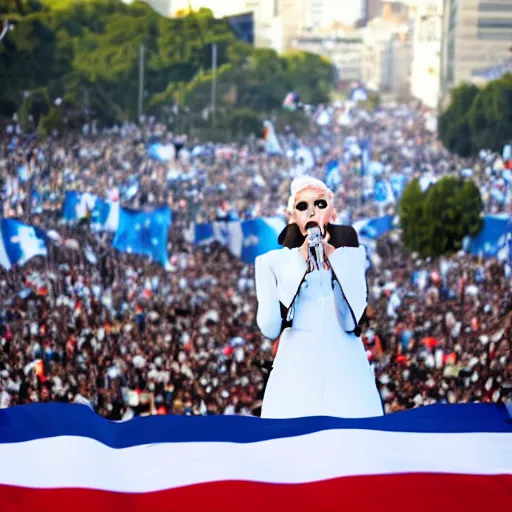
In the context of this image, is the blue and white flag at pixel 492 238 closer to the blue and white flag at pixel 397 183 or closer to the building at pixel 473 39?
the blue and white flag at pixel 397 183

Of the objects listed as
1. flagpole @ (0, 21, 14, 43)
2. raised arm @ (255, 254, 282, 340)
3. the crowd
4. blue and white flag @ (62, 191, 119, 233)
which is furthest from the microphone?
flagpole @ (0, 21, 14, 43)

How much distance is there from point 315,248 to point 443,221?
1399cm

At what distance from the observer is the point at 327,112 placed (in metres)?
18.4

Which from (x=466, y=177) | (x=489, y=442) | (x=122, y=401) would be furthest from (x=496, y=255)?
(x=489, y=442)

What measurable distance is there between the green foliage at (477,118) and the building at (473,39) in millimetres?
219

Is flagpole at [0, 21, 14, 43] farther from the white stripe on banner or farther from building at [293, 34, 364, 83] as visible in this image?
the white stripe on banner

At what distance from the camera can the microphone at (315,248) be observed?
11.1 ft

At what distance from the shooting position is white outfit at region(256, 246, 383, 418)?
3.37 m

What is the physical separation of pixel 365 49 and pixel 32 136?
5071mm

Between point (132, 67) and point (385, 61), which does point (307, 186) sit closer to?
point (385, 61)

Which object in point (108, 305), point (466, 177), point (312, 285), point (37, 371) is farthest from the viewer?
point (466, 177)

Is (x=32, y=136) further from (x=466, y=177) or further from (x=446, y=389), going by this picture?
(x=446, y=389)

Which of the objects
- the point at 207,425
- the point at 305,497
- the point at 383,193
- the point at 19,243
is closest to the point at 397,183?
the point at 383,193

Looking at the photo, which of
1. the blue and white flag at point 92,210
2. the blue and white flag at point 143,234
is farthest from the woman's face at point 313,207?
the blue and white flag at point 92,210
